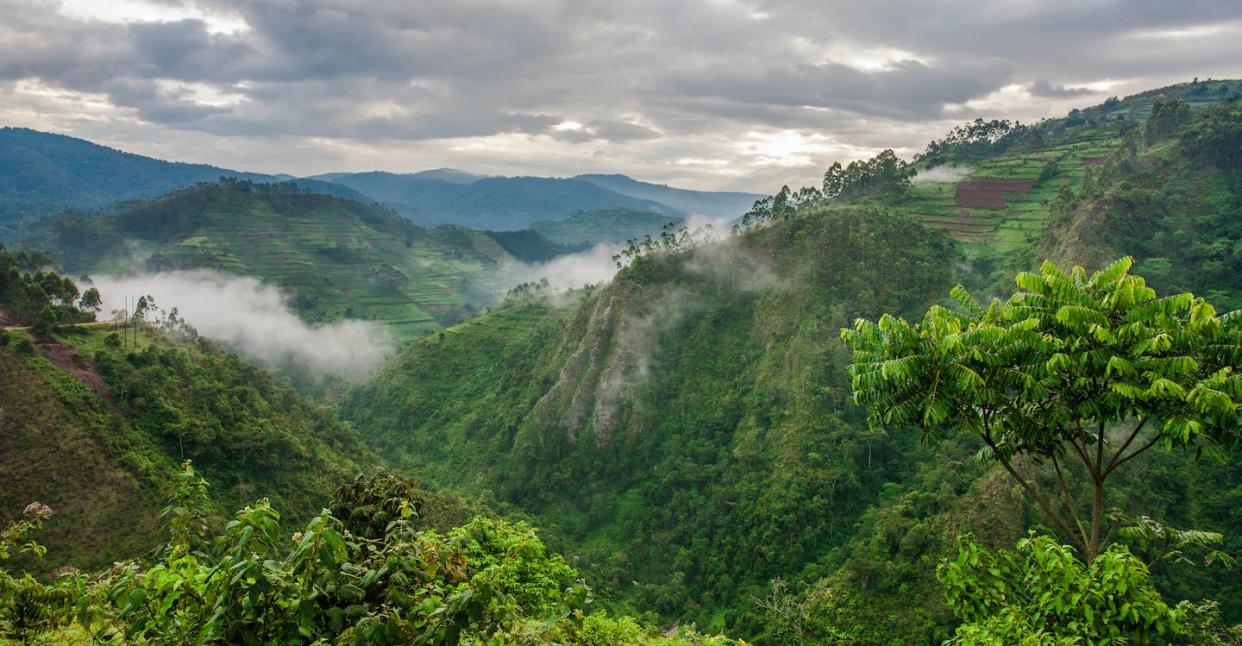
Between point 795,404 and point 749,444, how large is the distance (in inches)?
223

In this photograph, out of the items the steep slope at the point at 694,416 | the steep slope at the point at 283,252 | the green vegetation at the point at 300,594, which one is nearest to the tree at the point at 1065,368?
the green vegetation at the point at 300,594

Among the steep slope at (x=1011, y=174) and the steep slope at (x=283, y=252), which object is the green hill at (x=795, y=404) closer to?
the steep slope at (x=1011, y=174)

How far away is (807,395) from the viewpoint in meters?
56.3

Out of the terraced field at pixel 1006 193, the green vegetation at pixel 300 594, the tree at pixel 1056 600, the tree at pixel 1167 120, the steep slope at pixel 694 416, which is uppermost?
the tree at pixel 1167 120

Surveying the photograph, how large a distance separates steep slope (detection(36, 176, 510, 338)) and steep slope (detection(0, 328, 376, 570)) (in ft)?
286

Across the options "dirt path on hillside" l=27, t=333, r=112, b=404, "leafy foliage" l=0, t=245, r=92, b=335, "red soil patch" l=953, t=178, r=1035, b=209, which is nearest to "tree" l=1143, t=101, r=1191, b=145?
"red soil patch" l=953, t=178, r=1035, b=209

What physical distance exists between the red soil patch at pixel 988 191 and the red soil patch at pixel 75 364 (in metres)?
91.1

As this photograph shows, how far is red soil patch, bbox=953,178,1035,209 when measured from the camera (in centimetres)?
8012

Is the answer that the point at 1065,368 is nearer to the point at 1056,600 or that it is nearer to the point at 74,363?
the point at 1056,600

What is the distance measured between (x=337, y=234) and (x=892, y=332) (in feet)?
614

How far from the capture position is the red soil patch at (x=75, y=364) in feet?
131

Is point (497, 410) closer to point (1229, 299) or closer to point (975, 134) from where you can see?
point (1229, 299)

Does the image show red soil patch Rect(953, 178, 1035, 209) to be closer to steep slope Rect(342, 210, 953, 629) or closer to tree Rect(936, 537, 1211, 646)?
steep slope Rect(342, 210, 953, 629)

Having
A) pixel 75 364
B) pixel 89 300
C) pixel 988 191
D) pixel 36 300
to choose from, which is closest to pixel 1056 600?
pixel 75 364
